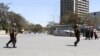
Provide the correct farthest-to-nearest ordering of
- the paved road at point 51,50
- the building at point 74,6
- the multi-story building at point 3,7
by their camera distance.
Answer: the building at point 74,6 → the multi-story building at point 3,7 → the paved road at point 51,50

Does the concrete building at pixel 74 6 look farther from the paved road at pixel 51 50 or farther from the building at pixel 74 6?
the paved road at pixel 51 50

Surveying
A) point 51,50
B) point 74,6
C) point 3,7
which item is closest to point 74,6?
point 74,6

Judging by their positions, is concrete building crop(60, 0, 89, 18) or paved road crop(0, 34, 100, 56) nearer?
paved road crop(0, 34, 100, 56)

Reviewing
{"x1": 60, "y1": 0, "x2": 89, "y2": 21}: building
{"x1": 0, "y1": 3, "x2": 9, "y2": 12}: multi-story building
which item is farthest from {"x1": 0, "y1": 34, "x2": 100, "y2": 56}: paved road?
{"x1": 60, "y1": 0, "x2": 89, "y2": 21}: building

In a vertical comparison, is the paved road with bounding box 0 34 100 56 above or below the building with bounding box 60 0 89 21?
below

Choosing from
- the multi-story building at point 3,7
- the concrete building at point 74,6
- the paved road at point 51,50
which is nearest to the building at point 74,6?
the concrete building at point 74,6

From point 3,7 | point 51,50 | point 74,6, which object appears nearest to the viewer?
point 51,50

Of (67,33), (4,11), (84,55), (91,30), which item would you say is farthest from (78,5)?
(84,55)

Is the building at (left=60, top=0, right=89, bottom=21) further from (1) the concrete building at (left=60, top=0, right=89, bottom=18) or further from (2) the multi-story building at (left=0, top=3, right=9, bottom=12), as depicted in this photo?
(2) the multi-story building at (left=0, top=3, right=9, bottom=12)

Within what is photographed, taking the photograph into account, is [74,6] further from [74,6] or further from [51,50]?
[51,50]

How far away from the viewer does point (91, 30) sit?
4559 centimetres

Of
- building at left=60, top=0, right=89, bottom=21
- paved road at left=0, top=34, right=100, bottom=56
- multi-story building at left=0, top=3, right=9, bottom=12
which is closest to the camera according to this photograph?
paved road at left=0, top=34, right=100, bottom=56

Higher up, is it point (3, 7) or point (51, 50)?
point (3, 7)

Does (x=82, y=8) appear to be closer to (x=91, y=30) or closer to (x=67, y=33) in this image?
(x=67, y=33)
